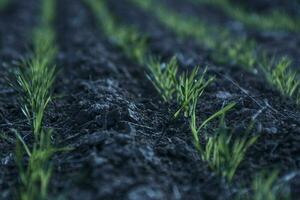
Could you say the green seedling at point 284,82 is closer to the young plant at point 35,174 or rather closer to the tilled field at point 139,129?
the tilled field at point 139,129

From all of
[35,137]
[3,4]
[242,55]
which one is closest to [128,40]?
[242,55]

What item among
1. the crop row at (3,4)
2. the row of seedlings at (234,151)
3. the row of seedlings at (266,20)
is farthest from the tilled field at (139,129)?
the crop row at (3,4)

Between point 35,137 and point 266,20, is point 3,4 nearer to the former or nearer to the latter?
point 266,20

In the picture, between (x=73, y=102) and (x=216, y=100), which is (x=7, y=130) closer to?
(x=73, y=102)

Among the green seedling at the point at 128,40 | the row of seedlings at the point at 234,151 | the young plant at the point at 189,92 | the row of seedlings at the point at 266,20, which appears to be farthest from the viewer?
the row of seedlings at the point at 266,20

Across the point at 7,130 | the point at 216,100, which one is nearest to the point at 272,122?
the point at 216,100
